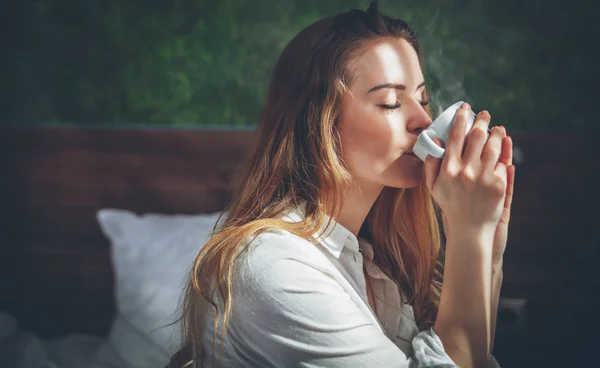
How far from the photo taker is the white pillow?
1541 millimetres

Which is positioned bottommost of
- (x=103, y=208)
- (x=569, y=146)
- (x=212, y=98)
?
(x=103, y=208)

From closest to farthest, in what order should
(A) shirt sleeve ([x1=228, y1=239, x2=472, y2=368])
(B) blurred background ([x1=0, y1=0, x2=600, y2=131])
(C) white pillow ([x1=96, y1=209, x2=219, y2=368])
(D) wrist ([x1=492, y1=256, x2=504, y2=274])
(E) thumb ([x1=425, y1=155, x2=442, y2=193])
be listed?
(A) shirt sleeve ([x1=228, y1=239, x2=472, y2=368])
(E) thumb ([x1=425, y1=155, x2=442, y2=193])
(D) wrist ([x1=492, y1=256, x2=504, y2=274])
(C) white pillow ([x1=96, y1=209, x2=219, y2=368])
(B) blurred background ([x1=0, y1=0, x2=600, y2=131])

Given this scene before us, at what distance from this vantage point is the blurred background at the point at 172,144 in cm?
160

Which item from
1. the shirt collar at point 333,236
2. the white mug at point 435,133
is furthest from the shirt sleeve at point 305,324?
the white mug at point 435,133

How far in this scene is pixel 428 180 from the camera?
3.10 feet

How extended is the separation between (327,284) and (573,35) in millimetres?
1155

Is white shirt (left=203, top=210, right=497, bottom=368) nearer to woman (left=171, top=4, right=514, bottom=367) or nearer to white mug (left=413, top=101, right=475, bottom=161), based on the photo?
woman (left=171, top=4, right=514, bottom=367)

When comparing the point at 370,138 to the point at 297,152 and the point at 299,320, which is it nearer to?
the point at 297,152

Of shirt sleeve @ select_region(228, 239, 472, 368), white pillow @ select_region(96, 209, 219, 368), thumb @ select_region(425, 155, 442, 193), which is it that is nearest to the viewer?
shirt sleeve @ select_region(228, 239, 472, 368)

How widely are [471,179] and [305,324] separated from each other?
32 cm

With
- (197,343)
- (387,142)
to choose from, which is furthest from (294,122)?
(197,343)

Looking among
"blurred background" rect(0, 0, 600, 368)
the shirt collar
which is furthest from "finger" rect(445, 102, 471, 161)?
"blurred background" rect(0, 0, 600, 368)

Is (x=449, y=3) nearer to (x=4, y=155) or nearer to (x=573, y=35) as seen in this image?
(x=573, y=35)

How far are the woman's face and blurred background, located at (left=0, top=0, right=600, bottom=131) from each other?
74 cm
